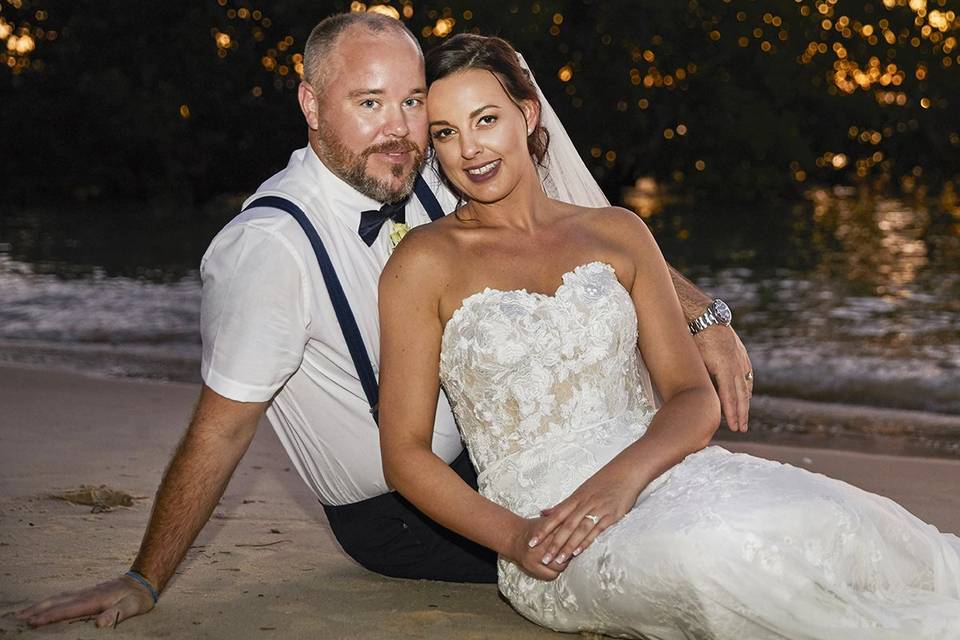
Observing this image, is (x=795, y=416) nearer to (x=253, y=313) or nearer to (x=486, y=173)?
(x=486, y=173)

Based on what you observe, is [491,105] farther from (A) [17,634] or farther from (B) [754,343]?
(B) [754,343]

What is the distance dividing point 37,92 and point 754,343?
24779mm

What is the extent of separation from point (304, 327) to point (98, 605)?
0.97 meters

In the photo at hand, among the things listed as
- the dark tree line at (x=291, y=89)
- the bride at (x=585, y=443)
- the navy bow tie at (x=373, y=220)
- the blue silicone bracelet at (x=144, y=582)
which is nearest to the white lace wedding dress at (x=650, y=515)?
the bride at (x=585, y=443)

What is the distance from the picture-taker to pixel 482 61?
3812 millimetres

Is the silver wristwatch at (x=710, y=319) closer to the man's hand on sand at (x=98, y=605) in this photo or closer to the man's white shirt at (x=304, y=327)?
the man's white shirt at (x=304, y=327)

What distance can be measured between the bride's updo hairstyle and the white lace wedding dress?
21.8 inches

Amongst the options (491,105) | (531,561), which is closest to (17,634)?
(531,561)

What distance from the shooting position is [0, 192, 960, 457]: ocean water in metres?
10.0

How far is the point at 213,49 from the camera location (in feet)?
103

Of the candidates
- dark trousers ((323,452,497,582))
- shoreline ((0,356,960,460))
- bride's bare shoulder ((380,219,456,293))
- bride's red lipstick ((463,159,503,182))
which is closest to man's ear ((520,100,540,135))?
bride's red lipstick ((463,159,503,182))

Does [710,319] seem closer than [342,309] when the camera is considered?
No

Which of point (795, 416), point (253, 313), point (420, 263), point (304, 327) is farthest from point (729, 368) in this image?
point (795, 416)

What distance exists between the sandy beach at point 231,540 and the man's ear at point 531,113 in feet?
4.82
